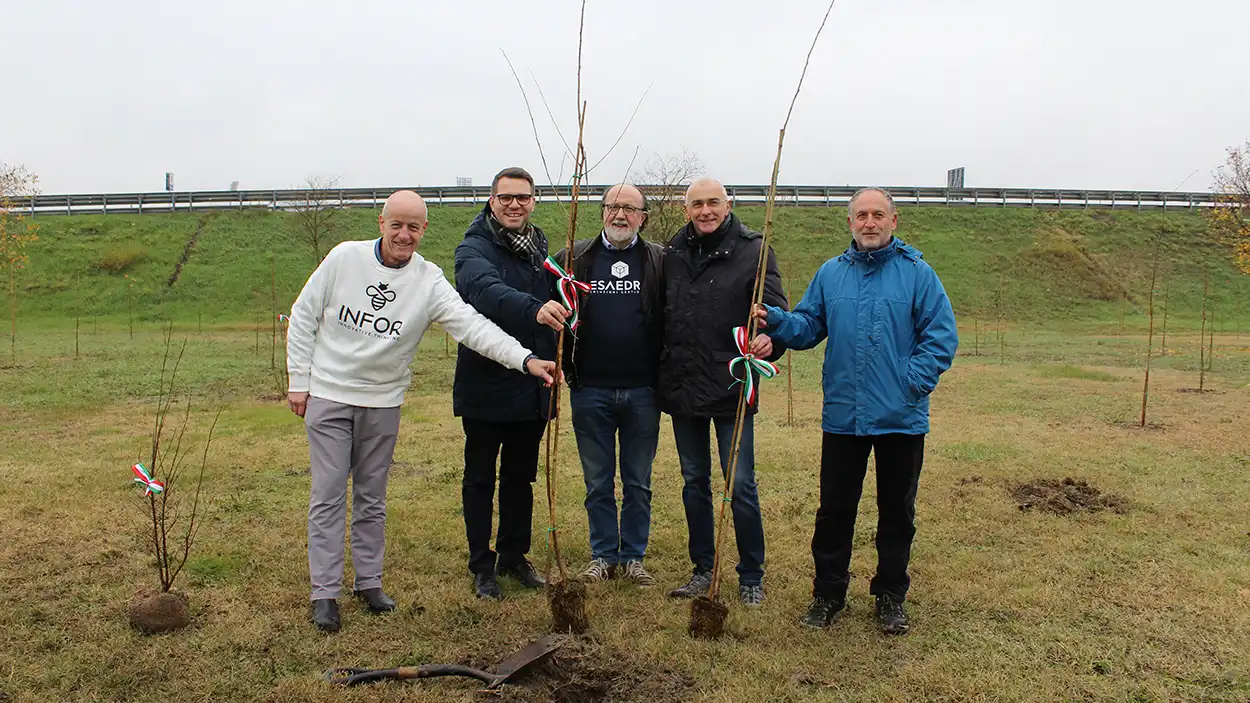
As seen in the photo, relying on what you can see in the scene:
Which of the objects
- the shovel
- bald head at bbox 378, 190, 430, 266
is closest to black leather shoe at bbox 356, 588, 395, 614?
the shovel

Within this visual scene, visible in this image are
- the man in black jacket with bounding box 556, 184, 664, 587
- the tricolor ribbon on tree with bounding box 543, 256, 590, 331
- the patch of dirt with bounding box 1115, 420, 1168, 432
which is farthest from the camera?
the patch of dirt with bounding box 1115, 420, 1168, 432

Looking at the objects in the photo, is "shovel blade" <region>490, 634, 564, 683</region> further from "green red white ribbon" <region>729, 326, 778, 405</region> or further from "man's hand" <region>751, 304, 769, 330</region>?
"man's hand" <region>751, 304, 769, 330</region>

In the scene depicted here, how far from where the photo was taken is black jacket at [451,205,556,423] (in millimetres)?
4266

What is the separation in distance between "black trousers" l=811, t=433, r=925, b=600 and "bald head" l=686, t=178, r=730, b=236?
1183mm

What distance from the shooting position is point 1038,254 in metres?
33.3

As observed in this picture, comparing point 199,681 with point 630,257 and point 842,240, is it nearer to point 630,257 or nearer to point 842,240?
point 630,257

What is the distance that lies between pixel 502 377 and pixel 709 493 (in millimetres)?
1252

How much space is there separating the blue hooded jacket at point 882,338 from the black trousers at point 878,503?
0.11 m

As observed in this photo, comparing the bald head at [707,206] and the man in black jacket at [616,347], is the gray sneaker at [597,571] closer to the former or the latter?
the man in black jacket at [616,347]

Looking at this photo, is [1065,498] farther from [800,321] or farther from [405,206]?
[405,206]

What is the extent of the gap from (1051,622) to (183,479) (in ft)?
20.7

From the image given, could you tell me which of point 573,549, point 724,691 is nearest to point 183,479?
point 573,549

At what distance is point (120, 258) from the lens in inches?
1188

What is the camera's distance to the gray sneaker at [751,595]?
4332mm
